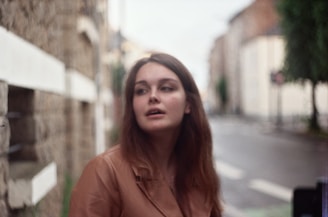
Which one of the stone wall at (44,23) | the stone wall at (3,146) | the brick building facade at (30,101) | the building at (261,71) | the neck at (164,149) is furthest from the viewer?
the building at (261,71)

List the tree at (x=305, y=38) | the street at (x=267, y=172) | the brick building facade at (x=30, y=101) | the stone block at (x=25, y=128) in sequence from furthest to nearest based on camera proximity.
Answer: the tree at (x=305, y=38) < the street at (x=267, y=172) < the stone block at (x=25, y=128) < the brick building facade at (x=30, y=101)

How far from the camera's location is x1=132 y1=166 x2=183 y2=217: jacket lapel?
1719 mm

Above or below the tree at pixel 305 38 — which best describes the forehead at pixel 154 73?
below

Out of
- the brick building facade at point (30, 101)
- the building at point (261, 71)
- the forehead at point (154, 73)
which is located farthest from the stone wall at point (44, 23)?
the building at point (261, 71)

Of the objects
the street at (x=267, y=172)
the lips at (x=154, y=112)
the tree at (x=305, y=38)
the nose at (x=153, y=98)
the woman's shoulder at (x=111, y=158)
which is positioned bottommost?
the street at (x=267, y=172)

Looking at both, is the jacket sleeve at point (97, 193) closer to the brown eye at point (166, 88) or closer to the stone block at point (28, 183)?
the brown eye at point (166, 88)

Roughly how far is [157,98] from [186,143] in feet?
0.94

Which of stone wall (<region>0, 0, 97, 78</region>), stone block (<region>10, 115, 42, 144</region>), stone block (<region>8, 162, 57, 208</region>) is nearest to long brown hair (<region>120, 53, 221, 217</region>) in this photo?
stone wall (<region>0, 0, 97, 78</region>)

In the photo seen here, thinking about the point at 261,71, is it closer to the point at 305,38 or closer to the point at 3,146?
the point at 305,38

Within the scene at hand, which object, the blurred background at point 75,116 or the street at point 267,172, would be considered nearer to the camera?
the blurred background at point 75,116

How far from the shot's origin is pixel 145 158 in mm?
1799

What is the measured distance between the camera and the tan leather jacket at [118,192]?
1630 millimetres

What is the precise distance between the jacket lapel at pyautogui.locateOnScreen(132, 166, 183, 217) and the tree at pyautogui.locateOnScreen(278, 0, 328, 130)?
48.7ft

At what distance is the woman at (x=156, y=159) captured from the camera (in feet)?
5.47
